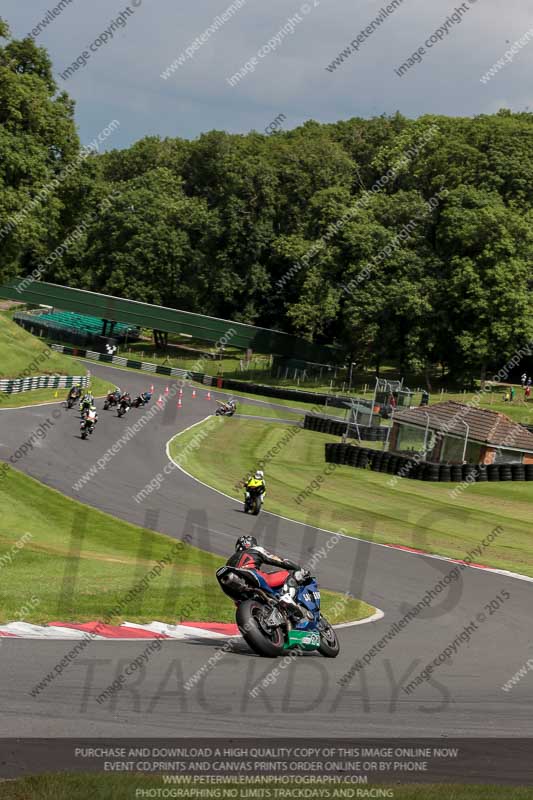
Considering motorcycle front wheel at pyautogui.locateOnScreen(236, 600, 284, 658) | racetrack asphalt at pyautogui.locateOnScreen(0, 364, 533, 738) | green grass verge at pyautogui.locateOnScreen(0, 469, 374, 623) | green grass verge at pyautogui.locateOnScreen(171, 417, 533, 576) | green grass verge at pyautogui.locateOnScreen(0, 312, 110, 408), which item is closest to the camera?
racetrack asphalt at pyautogui.locateOnScreen(0, 364, 533, 738)

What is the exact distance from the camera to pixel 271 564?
12.0m

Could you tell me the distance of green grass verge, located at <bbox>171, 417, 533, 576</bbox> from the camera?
25.6 meters

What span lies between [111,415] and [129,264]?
5011 centimetres

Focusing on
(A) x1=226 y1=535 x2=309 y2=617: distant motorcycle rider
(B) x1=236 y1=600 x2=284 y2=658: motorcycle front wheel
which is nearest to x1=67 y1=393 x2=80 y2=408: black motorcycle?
(A) x1=226 y1=535 x2=309 y2=617: distant motorcycle rider

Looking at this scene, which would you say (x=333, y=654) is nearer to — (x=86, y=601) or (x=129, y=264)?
(x=86, y=601)

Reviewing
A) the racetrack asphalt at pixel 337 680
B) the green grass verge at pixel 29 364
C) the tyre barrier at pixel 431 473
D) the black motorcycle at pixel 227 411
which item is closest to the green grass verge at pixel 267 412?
the black motorcycle at pixel 227 411

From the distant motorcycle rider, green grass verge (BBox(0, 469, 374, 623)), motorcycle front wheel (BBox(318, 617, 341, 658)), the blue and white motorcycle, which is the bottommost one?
green grass verge (BBox(0, 469, 374, 623))

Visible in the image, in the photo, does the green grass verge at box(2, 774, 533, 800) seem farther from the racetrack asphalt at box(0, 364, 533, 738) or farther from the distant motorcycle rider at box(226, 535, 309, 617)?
the distant motorcycle rider at box(226, 535, 309, 617)

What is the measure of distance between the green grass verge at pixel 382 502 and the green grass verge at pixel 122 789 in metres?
14.6

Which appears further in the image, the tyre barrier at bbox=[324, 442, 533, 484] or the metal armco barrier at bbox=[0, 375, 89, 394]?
the metal armco barrier at bbox=[0, 375, 89, 394]

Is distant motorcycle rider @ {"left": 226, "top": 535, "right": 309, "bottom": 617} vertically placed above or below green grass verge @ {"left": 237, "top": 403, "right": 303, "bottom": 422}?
above

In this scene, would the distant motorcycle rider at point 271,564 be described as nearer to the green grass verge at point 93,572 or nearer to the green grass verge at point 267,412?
the green grass verge at point 93,572

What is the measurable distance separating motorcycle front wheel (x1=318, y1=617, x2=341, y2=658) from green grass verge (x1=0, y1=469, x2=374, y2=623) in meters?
2.20

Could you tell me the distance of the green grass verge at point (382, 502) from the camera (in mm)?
25569
